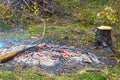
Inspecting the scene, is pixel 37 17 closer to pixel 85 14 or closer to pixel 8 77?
pixel 85 14

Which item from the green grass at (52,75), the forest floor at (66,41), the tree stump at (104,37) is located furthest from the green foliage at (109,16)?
the green grass at (52,75)

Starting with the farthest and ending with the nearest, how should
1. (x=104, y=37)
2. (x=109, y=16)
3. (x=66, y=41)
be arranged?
(x=109, y=16)
(x=66, y=41)
(x=104, y=37)

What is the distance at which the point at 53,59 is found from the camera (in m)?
7.16

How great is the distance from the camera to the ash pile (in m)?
6.90

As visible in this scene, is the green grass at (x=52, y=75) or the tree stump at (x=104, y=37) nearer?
the green grass at (x=52, y=75)

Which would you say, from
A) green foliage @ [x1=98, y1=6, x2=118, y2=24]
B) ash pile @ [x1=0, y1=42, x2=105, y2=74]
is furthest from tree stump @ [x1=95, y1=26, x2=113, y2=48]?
green foliage @ [x1=98, y1=6, x2=118, y2=24]

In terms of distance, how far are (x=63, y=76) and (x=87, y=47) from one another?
6.94 ft

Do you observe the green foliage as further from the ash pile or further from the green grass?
the green grass

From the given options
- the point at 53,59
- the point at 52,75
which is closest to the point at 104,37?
the point at 53,59

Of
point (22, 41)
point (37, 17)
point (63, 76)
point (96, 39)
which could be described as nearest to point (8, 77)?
point (63, 76)

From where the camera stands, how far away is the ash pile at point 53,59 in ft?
22.6

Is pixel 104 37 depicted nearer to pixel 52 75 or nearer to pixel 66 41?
pixel 66 41

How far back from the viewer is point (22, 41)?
8.62 metres

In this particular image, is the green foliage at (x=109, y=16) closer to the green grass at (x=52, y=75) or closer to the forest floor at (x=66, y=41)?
the forest floor at (x=66, y=41)
